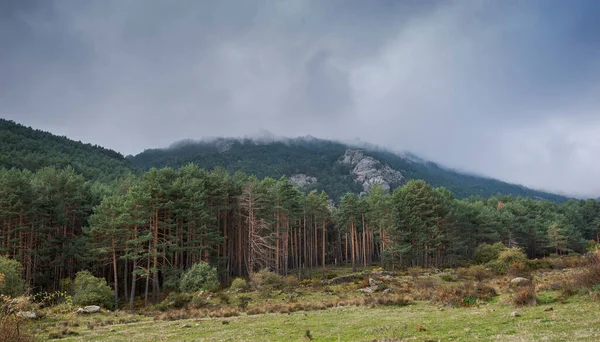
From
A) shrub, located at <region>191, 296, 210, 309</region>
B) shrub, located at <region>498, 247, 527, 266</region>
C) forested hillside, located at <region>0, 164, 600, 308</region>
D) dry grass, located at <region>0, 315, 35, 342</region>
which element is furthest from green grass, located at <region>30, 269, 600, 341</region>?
shrub, located at <region>498, 247, 527, 266</region>

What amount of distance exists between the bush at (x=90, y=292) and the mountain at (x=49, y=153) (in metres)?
80.7

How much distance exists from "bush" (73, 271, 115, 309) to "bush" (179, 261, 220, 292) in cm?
859

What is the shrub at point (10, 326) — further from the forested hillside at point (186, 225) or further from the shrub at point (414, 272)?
the shrub at point (414, 272)

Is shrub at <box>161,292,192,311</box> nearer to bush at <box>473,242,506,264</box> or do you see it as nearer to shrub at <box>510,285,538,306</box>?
shrub at <box>510,285,538,306</box>

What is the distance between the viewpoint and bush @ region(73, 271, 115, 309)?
124ft

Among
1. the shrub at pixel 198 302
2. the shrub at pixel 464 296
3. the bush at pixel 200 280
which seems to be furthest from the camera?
the bush at pixel 200 280

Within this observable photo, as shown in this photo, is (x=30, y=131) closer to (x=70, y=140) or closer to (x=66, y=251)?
(x=70, y=140)

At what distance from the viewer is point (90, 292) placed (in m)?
38.6

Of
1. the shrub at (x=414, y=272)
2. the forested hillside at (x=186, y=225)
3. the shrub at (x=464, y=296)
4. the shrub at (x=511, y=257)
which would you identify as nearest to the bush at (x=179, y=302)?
the forested hillside at (x=186, y=225)

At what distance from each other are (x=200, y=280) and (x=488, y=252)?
53.1m

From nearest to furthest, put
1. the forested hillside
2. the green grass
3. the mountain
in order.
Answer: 1. the green grass
2. the forested hillside
3. the mountain

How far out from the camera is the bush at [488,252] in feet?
206

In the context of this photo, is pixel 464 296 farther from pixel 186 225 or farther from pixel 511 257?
pixel 186 225

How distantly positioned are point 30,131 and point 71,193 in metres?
154
